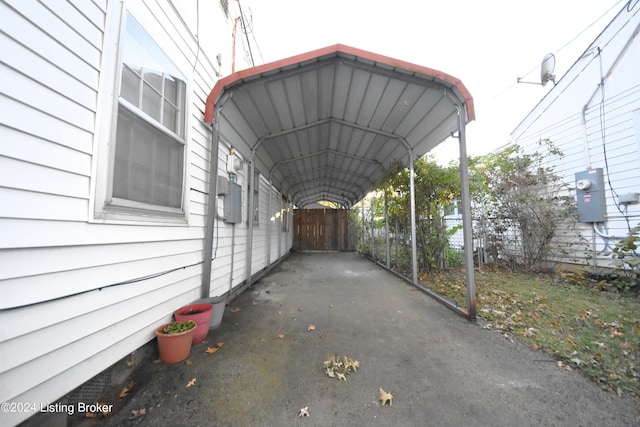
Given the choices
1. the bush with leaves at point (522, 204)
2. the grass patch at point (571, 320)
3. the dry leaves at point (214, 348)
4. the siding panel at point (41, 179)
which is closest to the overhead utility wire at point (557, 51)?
the bush with leaves at point (522, 204)

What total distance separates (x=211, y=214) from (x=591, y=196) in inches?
302

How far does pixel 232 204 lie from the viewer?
12.1ft

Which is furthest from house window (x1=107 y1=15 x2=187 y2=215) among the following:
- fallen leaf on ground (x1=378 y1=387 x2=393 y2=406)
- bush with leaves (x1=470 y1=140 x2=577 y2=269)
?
bush with leaves (x1=470 y1=140 x2=577 y2=269)

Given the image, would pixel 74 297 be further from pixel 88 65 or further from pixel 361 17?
pixel 361 17

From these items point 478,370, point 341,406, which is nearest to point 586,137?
point 478,370

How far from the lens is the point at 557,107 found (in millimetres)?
5887

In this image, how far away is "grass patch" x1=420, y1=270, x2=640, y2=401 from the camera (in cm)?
199

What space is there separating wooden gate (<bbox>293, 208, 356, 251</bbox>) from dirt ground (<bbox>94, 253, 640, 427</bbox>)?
8.93 m

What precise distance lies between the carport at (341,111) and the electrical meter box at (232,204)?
47cm

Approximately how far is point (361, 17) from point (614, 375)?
1021 cm

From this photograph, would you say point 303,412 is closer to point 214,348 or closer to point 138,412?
point 138,412

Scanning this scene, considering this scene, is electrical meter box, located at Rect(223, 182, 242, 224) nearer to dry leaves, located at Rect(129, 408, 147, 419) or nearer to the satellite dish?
dry leaves, located at Rect(129, 408, 147, 419)


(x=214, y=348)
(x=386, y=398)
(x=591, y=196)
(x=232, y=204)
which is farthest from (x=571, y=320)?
(x=232, y=204)

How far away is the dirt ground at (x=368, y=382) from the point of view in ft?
4.98
